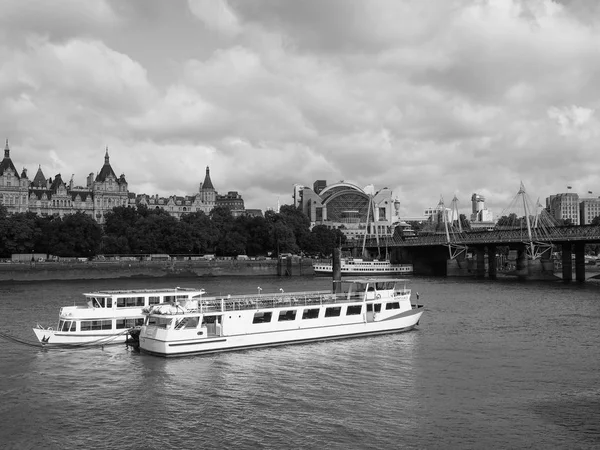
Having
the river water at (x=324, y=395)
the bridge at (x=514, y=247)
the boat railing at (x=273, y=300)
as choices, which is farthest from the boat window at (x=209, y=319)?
the bridge at (x=514, y=247)

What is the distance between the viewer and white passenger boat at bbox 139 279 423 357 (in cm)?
4691

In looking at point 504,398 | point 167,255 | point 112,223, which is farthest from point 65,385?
point 112,223

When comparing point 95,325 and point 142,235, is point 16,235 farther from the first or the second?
point 95,325

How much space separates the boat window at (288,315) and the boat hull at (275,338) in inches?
51.5

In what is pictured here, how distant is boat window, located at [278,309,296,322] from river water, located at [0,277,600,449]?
2.92 metres

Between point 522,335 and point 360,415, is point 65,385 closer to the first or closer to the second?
point 360,415

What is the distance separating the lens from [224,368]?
1687 inches

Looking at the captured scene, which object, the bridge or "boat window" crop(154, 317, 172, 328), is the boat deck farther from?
the bridge

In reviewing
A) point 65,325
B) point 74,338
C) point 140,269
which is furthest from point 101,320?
point 140,269

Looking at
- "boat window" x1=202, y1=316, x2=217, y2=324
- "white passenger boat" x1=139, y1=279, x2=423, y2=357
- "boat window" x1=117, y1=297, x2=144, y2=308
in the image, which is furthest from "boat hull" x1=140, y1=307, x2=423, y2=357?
"boat window" x1=117, y1=297, x2=144, y2=308

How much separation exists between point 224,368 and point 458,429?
1732cm

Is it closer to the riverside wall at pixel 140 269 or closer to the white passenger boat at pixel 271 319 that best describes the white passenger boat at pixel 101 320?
the white passenger boat at pixel 271 319

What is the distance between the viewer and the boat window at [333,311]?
5444 centimetres

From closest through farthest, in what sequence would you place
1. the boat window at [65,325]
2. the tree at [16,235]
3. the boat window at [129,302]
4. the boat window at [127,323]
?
the boat window at [65,325], the boat window at [127,323], the boat window at [129,302], the tree at [16,235]
